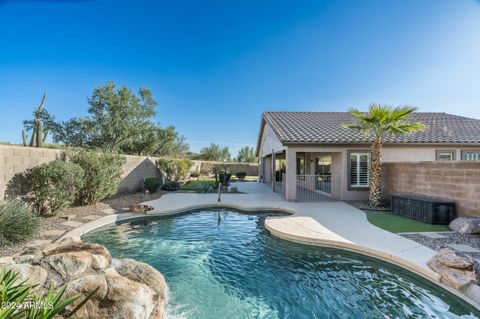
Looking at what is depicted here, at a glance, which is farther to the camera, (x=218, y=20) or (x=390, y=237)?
(x=218, y=20)

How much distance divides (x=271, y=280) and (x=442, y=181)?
873cm

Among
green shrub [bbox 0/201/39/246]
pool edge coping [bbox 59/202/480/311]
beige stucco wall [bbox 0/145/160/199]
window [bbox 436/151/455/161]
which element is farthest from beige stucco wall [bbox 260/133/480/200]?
beige stucco wall [bbox 0/145/160/199]

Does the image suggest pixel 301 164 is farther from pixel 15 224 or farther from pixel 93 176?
pixel 15 224

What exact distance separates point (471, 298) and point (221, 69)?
58.4ft

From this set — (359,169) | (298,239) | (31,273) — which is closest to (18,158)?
(31,273)

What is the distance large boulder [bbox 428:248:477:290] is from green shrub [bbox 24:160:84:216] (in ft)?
38.5

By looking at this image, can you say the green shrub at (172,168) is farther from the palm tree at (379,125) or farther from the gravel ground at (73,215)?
the palm tree at (379,125)

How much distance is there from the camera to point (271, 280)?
5.18m

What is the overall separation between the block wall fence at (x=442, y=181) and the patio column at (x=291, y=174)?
4.91 m

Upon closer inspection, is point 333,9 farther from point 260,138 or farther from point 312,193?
point 260,138

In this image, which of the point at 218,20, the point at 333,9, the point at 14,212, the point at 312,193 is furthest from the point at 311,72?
the point at 14,212

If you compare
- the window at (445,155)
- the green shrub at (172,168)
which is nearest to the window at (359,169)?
the window at (445,155)

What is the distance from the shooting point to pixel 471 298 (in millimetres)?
4242

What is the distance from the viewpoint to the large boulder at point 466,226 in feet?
23.8
